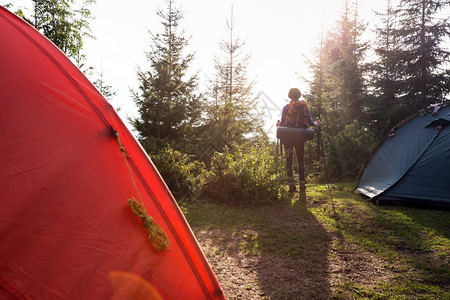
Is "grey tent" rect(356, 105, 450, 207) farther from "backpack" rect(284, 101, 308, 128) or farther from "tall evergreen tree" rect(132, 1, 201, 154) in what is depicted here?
"tall evergreen tree" rect(132, 1, 201, 154)

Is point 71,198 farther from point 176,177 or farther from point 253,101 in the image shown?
point 253,101

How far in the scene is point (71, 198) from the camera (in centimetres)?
121

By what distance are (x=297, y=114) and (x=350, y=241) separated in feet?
10.7

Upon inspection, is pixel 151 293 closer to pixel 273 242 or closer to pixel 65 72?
pixel 65 72

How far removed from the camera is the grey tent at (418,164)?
4.31 meters

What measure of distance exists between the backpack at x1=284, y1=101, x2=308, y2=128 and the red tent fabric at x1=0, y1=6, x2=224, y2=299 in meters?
4.73

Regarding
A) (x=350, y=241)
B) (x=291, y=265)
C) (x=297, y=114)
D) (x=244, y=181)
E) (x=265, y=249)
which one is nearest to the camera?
(x=291, y=265)

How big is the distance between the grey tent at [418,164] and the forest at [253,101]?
2.07 metres

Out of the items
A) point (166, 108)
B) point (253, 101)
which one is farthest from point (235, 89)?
point (166, 108)

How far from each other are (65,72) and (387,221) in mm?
4511

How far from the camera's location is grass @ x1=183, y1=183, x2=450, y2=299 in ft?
7.35

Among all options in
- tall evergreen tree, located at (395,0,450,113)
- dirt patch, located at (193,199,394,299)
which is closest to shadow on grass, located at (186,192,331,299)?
dirt patch, located at (193,199,394,299)

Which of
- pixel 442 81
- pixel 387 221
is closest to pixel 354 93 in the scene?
pixel 442 81

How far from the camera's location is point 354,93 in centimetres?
1546
